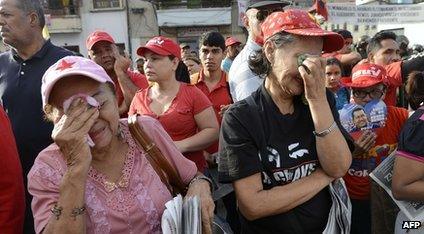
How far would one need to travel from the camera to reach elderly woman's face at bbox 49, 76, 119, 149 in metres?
→ 1.49

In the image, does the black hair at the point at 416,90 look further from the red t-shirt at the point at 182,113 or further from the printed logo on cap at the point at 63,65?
the printed logo on cap at the point at 63,65

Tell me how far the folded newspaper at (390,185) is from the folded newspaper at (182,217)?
124 cm

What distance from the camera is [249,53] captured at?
2547mm

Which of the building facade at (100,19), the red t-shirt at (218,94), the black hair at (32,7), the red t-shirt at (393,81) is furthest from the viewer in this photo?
the building facade at (100,19)

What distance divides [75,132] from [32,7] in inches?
64.2

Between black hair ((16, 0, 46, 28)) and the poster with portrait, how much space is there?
2117mm

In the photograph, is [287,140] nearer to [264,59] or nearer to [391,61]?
[264,59]

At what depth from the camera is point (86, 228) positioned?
1492 millimetres

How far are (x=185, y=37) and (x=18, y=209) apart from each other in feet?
73.5

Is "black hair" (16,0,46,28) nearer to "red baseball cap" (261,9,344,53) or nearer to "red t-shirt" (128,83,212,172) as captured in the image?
"red t-shirt" (128,83,212,172)

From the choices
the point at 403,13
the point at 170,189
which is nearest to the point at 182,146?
the point at 170,189

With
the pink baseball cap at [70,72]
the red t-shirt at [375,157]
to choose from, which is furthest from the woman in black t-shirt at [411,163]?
the pink baseball cap at [70,72]

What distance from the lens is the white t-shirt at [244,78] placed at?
259 centimetres

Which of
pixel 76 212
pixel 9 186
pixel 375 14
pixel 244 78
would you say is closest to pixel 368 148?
pixel 244 78
